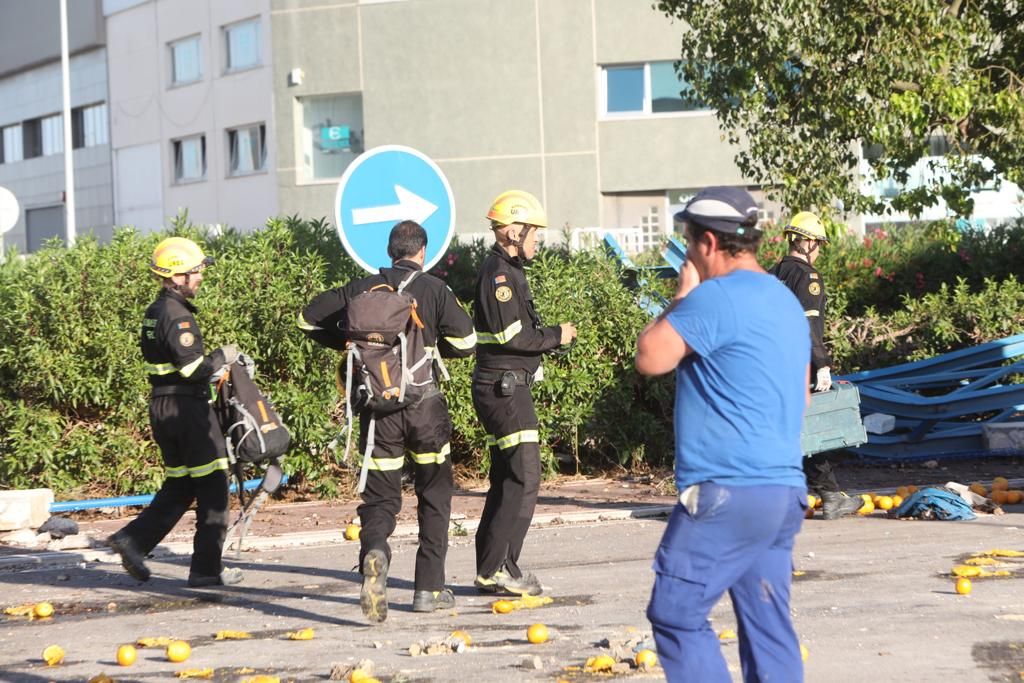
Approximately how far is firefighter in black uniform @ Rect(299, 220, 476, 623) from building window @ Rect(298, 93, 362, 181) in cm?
2841

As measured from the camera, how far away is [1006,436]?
12469mm

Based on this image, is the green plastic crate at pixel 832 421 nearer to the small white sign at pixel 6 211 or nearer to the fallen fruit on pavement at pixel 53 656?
the fallen fruit on pavement at pixel 53 656

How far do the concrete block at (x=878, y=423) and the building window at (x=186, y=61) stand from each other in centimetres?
2971

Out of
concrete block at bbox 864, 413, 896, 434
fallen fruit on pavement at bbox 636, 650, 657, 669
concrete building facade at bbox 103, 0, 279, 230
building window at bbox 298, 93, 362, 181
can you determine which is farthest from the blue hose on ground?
concrete building facade at bbox 103, 0, 279, 230

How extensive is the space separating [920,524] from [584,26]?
2476 centimetres

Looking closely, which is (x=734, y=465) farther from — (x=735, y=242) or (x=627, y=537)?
(x=627, y=537)

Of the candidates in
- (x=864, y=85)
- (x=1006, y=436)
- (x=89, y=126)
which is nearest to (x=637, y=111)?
(x=89, y=126)

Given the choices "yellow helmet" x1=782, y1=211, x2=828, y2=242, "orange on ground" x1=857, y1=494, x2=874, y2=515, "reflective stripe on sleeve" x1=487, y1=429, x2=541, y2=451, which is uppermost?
"yellow helmet" x1=782, y1=211, x2=828, y2=242

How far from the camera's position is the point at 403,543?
9.86 meters

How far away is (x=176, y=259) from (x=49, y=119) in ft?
136

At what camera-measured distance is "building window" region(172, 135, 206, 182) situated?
3984 cm

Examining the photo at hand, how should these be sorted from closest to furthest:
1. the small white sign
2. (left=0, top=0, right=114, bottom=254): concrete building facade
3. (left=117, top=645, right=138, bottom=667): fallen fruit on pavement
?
(left=117, top=645, right=138, bottom=667): fallen fruit on pavement < the small white sign < (left=0, top=0, right=114, bottom=254): concrete building facade

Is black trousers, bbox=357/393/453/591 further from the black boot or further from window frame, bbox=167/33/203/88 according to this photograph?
window frame, bbox=167/33/203/88

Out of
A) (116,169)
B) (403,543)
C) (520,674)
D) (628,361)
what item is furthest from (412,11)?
(520,674)
